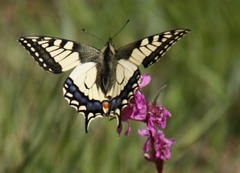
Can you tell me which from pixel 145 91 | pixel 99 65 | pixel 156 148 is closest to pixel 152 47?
pixel 99 65

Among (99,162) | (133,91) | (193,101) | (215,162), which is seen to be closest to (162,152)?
(133,91)

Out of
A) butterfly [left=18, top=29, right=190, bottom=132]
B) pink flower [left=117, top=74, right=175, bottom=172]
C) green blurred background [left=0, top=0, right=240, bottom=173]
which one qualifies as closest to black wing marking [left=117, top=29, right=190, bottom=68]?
butterfly [left=18, top=29, right=190, bottom=132]

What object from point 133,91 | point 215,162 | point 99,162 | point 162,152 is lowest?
point 215,162

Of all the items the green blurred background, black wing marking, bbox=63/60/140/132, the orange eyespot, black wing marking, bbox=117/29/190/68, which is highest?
black wing marking, bbox=117/29/190/68

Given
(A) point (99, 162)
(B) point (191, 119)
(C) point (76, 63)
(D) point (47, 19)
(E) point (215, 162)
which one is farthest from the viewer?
(D) point (47, 19)

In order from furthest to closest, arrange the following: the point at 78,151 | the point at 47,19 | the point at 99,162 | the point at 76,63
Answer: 1. the point at 47,19
2. the point at 99,162
3. the point at 78,151
4. the point at 76,63

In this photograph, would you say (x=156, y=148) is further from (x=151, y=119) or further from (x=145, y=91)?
(x=145, y=91)

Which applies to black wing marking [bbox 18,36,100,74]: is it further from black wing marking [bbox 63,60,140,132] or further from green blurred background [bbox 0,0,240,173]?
green blurred background [bbox 0,0,240,173]

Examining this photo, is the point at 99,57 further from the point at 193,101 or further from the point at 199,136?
the point at 193,101
